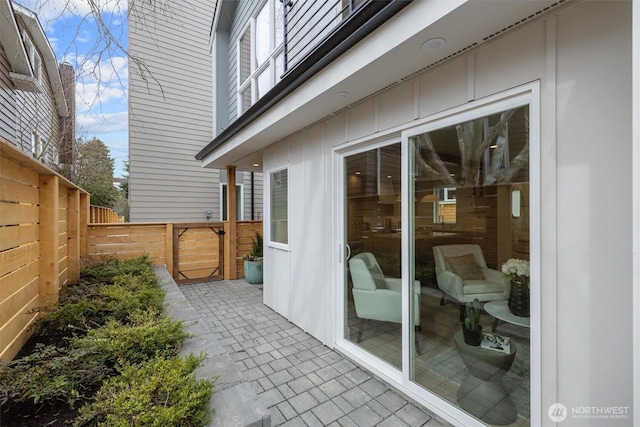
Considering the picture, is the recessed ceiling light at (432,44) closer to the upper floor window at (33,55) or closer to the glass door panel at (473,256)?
the glass door panel at (473,256)

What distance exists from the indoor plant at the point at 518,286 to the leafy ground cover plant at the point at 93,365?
1900mm

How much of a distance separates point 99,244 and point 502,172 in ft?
20.3

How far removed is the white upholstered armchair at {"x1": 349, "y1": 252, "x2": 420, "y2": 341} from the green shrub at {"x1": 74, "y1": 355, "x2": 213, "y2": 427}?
1672mm

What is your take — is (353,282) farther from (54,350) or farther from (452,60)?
(54,350)

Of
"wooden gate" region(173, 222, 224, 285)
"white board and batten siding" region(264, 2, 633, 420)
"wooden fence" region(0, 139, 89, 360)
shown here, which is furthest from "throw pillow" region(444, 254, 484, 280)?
"wooden gate" region(173, 222, 224, 285)

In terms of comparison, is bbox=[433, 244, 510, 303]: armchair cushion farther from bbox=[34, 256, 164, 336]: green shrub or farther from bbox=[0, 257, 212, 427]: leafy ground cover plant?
bbox=[34, 256, 164, 336]: green shrub

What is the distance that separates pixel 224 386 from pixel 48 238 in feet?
7.40

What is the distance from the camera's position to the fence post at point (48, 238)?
2.56 metres

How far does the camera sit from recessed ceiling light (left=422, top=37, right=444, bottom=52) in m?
1.67

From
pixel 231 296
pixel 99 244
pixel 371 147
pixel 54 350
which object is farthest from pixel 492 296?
pixel 99 244

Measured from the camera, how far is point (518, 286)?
6.15ft

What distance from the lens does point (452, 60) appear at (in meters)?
1.92

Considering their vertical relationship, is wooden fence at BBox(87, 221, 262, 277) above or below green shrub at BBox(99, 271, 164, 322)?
above
